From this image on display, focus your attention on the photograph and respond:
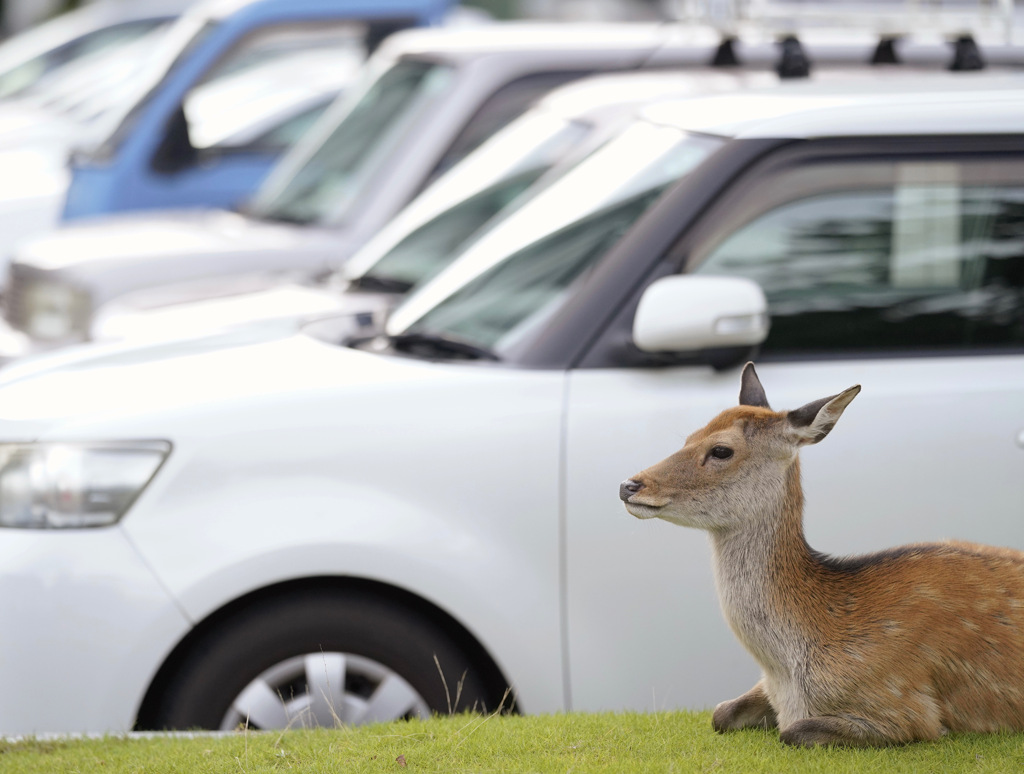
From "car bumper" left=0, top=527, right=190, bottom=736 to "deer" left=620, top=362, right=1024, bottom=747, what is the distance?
1553 mm

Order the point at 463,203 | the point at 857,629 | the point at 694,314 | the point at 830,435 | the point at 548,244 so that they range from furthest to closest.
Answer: the point at 463,203
the point at 548,244
the point at 830,435
the point at 694,314
the point at 857,629

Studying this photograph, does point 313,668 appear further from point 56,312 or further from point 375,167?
point 56,312

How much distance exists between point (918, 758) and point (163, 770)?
1622 millimetres

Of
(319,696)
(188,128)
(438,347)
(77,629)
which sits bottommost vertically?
(319,696)

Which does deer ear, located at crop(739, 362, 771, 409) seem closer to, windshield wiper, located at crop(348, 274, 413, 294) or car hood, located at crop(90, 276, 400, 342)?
car hood, located at crop(90, 276, 400, 342)

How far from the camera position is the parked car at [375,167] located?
21.6ft

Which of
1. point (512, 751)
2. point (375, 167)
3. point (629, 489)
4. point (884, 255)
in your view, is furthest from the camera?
point (375, 167)

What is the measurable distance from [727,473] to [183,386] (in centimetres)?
174

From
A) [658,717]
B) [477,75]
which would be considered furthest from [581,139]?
[658,717]

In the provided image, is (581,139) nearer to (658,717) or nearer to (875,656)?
(658,717)

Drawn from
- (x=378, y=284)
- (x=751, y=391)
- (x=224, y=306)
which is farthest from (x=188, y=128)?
(x=751, y=391)

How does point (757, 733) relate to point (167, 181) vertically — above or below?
below

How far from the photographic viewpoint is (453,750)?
2.97m

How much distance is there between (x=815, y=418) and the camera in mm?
2238
